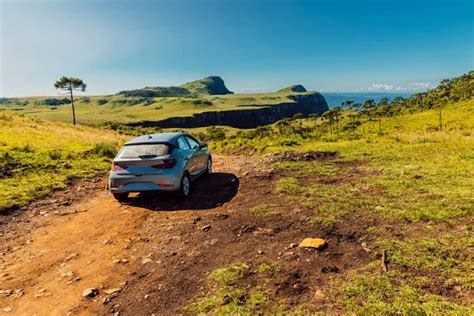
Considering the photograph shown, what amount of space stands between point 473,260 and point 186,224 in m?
5.31

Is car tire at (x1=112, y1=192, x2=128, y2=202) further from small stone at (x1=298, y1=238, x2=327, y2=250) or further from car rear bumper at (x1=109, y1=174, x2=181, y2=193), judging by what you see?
small stone at (x1=298, y1=238, x2=327, y2=250)

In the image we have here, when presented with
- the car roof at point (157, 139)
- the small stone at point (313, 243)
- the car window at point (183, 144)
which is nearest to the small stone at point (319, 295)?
the small stone at point (313, 243)

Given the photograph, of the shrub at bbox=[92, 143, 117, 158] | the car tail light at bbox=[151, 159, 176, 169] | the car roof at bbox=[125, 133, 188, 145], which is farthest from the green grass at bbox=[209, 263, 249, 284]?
the shrub at bbox=[92, 143, 117, 158]

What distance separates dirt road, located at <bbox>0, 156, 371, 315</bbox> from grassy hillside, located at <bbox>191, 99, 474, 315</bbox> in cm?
37

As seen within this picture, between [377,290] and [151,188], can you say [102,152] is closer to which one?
[151,188]

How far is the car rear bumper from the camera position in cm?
876

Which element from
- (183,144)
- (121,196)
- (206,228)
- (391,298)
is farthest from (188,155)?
(391,298)

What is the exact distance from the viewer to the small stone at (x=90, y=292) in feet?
15.4

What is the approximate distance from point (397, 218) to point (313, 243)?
206cm

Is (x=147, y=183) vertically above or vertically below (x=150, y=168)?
below

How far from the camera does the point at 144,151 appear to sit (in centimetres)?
912

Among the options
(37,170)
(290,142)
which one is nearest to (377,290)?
(37,170)

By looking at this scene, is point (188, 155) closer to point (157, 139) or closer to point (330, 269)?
point (157, 139)

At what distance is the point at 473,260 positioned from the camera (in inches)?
178
